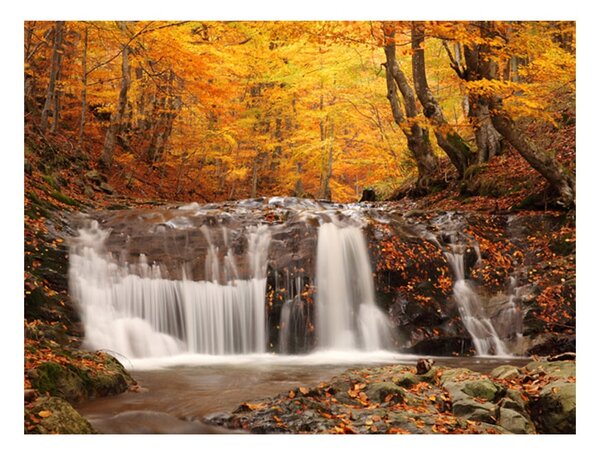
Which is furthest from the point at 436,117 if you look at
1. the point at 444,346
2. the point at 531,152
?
the point at 444,346

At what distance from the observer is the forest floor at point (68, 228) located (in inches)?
173

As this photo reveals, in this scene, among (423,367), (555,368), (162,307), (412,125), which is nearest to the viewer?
(555,368)

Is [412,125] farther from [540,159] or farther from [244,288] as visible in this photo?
[244,288]

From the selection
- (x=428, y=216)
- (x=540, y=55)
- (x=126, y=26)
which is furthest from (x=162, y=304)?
(x=540, y=55)

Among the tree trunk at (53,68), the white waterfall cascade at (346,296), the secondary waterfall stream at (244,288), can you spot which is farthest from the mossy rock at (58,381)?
the tree trunk at (53,68)

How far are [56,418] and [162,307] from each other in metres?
3.97

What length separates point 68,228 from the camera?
8.70 metres

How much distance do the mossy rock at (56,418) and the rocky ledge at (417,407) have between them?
966 millimetres

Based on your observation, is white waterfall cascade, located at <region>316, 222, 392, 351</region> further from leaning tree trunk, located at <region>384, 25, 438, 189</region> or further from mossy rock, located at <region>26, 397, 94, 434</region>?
leaning tree trunk, located at <region>384, 25, 438, 189</region>

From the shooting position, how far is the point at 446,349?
739 centimetres

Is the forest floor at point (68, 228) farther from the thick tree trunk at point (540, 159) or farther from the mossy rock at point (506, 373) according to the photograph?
the mossy rock at point (506, 373)

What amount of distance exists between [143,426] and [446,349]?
4.55 metres

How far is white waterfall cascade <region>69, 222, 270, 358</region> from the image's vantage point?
23.3 ft
